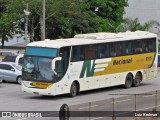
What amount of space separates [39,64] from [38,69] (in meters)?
0.27

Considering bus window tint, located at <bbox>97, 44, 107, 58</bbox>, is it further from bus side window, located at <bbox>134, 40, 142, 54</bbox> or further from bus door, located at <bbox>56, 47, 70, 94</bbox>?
bus side window, located at <bbox>134, 40, 142, 54</bbox>

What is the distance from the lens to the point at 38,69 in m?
30.1

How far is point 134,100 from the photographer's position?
24.5 meters

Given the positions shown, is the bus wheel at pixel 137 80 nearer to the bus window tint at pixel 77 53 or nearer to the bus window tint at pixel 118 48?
the bus window tint at pixel 118 48

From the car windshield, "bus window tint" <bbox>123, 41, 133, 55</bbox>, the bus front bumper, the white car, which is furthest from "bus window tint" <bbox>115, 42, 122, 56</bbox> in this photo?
the white car

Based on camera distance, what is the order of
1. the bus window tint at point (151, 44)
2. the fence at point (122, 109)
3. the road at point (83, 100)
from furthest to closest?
the bus window tint at point (151, 44), the road at point (83, 100), the fence at point (122, 109)

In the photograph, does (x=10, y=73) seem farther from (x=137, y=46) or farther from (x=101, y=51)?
(x=137, y=46)

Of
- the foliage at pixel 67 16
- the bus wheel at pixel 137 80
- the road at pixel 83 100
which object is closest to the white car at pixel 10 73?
the road at pixel 83 100

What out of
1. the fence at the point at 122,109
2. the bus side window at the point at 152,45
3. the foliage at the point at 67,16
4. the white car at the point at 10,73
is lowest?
the fence at the point at 122,109

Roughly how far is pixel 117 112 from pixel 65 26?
152 feet

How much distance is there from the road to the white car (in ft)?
1.36

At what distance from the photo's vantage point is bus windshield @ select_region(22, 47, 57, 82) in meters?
29.9

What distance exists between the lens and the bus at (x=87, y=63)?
29984 millimetres

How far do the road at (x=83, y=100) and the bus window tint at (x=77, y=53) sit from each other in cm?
207
